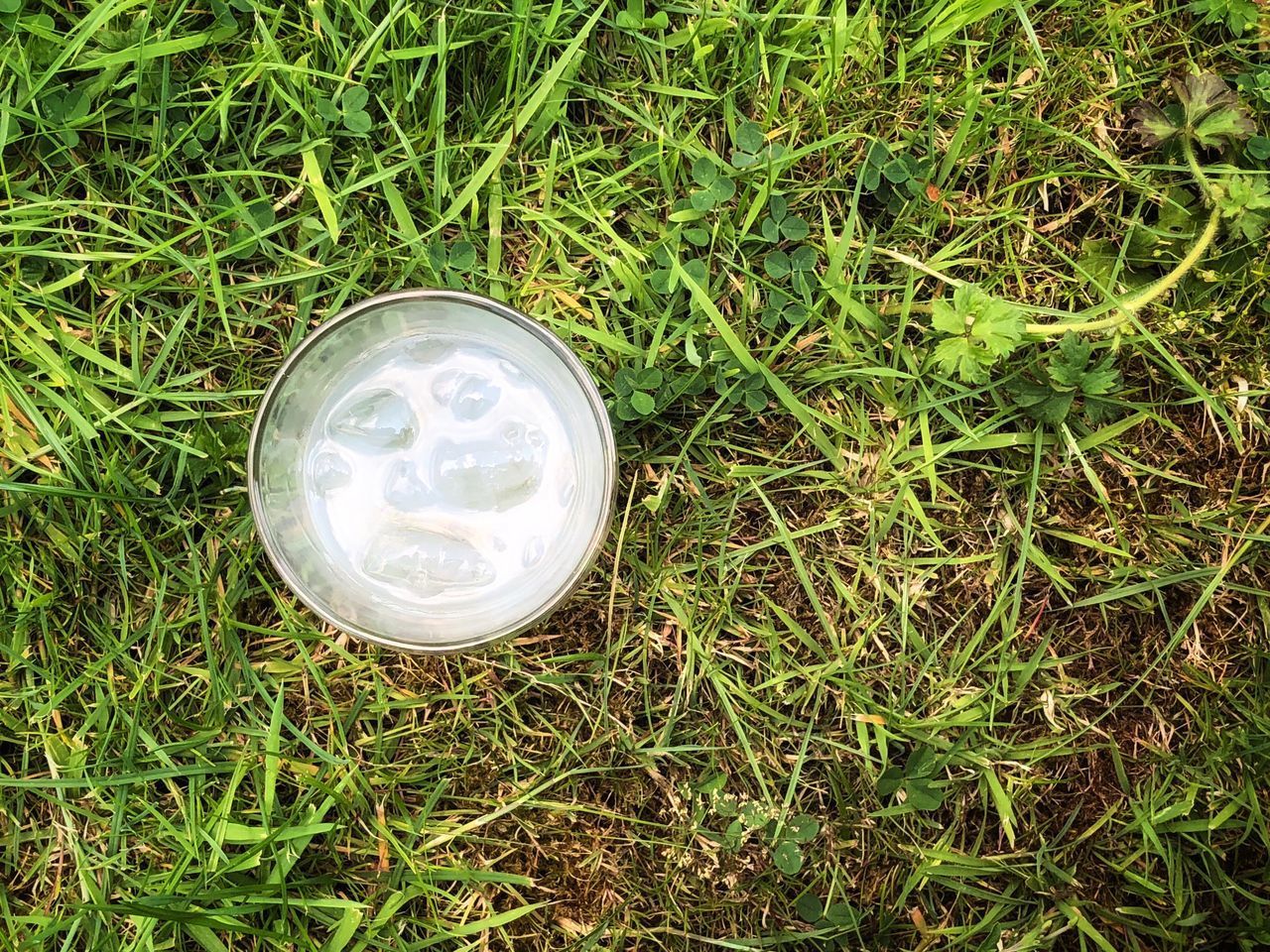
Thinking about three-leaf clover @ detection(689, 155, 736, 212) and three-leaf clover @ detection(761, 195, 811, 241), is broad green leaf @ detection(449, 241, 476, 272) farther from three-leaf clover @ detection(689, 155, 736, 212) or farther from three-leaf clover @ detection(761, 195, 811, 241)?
three-leaf clover @ detection(761, 195, 811, 241)

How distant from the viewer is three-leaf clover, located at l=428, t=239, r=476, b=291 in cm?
198

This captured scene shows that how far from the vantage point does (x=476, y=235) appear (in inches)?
79.9

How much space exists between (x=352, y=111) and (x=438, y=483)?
79 centimetres

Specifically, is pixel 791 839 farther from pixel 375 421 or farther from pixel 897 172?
pixel 897 172

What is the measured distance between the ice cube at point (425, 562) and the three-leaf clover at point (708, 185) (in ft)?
2.68

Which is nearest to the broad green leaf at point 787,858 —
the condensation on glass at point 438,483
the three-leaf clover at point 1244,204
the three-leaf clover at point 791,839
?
the three-leaf clover at point 791,839

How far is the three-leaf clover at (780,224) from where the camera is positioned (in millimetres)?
2004

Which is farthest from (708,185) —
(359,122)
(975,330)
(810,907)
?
(810,907)

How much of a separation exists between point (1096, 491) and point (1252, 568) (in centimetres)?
Result: 37

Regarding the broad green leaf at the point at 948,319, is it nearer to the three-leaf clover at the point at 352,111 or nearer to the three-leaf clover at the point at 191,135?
the three-leaf clover at the point at 352,111

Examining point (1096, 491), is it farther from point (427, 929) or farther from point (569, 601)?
point (427, 929)

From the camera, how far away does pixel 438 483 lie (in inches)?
71.4

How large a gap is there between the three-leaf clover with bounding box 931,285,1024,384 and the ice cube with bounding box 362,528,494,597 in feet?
3.23

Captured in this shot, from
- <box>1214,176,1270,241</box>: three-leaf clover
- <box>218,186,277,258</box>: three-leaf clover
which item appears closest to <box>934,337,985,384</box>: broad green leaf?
<box>1214,176,1270,241</box>: three-leaf clover
